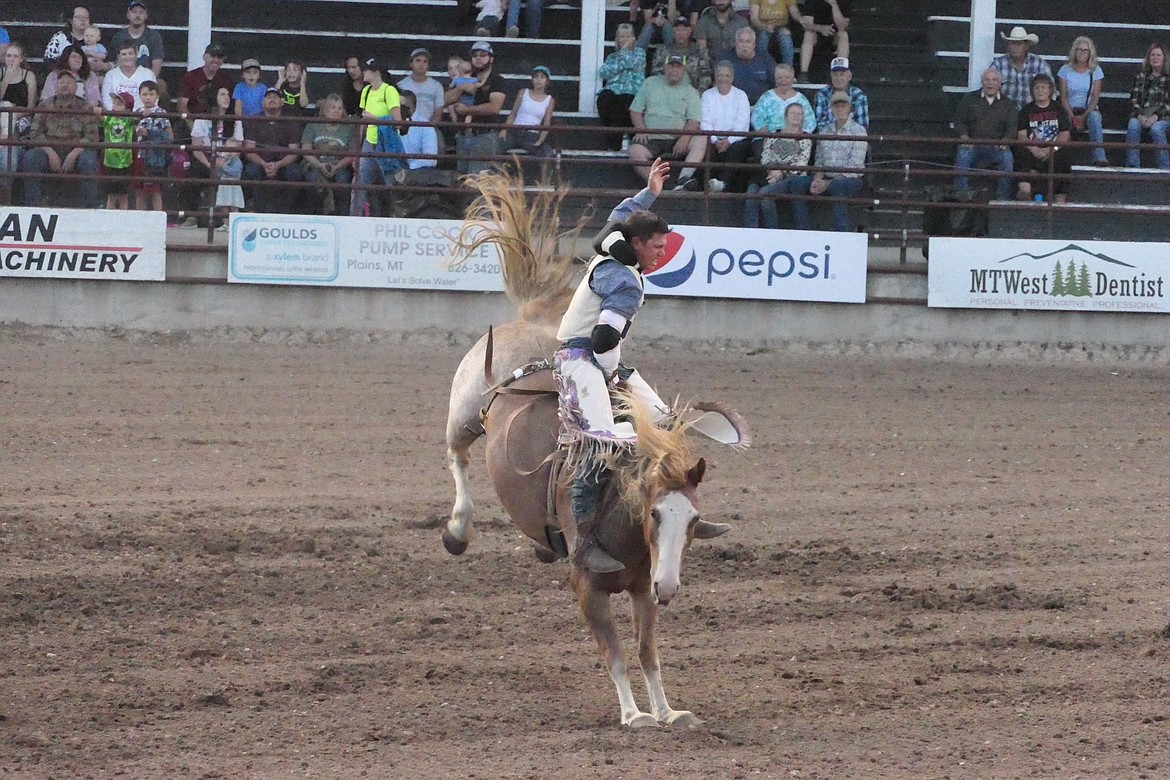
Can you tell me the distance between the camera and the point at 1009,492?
Answer: 10.1 m

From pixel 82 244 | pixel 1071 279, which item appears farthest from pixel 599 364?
pixel 1071 279

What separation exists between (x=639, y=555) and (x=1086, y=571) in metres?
3.47

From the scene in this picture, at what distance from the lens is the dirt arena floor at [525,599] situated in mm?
5672

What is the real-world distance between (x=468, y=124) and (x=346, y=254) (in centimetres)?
174

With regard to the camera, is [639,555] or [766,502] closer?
[639,555]

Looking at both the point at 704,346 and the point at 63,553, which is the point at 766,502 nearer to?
the point at 63,553

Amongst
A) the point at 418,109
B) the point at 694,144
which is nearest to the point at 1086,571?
the point at 694,144

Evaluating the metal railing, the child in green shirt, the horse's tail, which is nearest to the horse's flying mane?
the horse's tail

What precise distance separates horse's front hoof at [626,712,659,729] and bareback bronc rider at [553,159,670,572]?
574mm

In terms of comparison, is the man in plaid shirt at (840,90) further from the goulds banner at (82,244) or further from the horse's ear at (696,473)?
the horse's ear at (696,473)

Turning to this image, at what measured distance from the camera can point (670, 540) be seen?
5.36 m

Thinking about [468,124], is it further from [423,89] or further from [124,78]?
[124,78]

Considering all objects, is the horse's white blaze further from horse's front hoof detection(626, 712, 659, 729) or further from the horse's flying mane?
horse's front hoof detection(626, 712, 659, 729)

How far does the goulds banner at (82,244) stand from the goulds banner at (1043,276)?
770 centimetres
